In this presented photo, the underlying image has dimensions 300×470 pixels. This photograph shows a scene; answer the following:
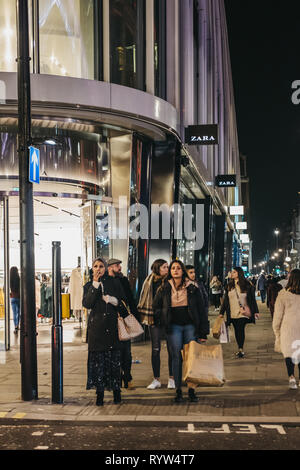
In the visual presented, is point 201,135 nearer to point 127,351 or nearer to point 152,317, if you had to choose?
point 152,317

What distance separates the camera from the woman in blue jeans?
805 centimetres

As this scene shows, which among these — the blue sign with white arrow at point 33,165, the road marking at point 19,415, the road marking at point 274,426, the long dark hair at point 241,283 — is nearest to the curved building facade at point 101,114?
the long dark hair at point 241,283

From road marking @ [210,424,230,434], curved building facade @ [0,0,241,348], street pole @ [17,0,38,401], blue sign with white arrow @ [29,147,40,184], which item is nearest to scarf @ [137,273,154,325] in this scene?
street pole @ [17,0,38,401]

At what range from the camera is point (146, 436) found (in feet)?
20.7

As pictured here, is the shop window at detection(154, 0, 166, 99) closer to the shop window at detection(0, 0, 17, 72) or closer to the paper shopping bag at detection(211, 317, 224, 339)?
the shop window at detection(0, 0, 17, 72)

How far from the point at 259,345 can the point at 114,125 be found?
614 centimetres

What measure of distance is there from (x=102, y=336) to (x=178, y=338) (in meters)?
1.05

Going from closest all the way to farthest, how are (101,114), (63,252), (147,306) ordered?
1. (147,306)
2. (101,114)
3. (63,252)

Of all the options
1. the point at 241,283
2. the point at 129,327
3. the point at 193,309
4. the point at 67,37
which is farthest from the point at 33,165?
the point at 67,37

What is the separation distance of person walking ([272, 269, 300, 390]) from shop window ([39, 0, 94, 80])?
25.2 ft

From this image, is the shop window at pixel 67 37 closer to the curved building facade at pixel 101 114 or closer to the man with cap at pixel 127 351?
the curved building facade at pixel 101 114
